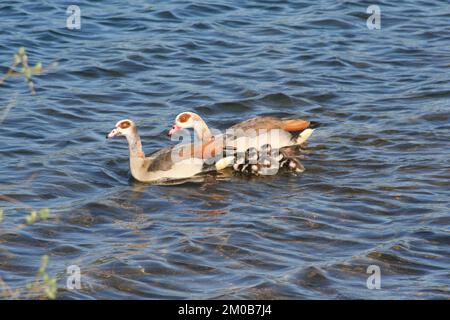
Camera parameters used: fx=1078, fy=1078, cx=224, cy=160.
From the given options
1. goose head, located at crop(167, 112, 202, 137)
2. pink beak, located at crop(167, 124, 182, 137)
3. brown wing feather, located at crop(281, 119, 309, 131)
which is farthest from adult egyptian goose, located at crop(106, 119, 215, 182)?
brown wing feather, located at crop(281, 119, 309, 131)

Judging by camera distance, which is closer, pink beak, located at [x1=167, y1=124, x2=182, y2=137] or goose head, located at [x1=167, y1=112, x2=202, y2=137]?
pink beak, located at [x1=167, y1=124, x2=182, y2=137]

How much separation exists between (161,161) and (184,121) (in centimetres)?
85

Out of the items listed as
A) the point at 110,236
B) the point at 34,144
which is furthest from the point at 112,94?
the point at 110,236

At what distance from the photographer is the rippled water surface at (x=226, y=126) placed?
941 cm

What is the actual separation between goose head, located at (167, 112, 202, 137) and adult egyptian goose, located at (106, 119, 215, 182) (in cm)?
27

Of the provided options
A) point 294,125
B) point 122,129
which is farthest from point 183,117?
point 294,125

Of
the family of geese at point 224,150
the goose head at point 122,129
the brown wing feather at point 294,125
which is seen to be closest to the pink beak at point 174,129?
the family of geese at point 224,150

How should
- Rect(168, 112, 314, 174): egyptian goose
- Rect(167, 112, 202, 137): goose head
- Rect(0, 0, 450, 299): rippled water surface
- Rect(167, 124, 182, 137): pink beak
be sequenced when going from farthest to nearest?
Rect(167, 112, 202, 137): goose head < Rect(167, 124, 182, 137): pink beak < Rect(168, 112, 314, 174): egyptian goose < Rect(0, 0, 450, 299): rippled water surface

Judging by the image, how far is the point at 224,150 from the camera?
12.6 m

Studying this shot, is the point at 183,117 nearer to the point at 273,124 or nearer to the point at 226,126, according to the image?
the point at 273,124

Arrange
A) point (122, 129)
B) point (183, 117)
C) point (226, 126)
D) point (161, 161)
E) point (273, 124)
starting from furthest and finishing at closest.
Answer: point (226, 126), point (273, 124), point (183, 117), point (122, 129), point (161, 161)

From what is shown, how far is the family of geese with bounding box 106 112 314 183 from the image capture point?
1216 cm

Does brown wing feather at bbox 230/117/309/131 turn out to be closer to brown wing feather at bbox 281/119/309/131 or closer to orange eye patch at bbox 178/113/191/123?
brown wing feather at bbox 281/119/309/131
